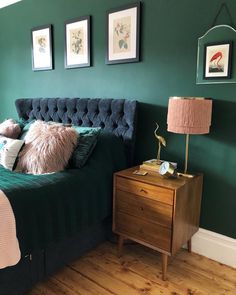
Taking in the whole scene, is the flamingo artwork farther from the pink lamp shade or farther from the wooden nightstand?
the wooden nightstand

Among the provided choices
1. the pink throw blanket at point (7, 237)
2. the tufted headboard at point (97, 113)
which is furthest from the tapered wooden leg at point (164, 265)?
the pink throw blanket at point (7, 237)

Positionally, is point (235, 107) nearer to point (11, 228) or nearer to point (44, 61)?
point (11, 228)

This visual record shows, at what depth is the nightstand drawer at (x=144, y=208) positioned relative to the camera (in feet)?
6.11

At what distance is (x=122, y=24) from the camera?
2.46 meters

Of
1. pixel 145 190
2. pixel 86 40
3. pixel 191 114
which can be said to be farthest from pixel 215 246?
pixel 86 40

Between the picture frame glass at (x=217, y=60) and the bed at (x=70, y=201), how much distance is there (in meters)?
0.67

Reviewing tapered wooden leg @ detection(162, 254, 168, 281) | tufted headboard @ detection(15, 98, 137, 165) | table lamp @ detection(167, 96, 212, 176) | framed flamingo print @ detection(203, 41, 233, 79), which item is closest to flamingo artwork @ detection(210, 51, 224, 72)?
framed flamingo print @ detection(203, 41, 233, 79)

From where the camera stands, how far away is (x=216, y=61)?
2012 millimetres

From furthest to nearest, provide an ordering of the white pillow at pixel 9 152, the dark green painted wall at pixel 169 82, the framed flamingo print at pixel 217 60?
the white pillow at pixel 9 152
the dark green painted wall at pixel 169 82
the framed flamingo print at pixel 217 60

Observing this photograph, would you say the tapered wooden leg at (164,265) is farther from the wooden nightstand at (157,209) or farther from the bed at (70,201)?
the bed at (70,201)

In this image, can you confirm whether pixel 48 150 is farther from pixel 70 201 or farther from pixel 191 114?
pixel 191 114

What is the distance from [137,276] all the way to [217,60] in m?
1.71

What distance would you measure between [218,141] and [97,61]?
56.7 inches

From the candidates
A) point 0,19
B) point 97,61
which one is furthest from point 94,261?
point 0,19
